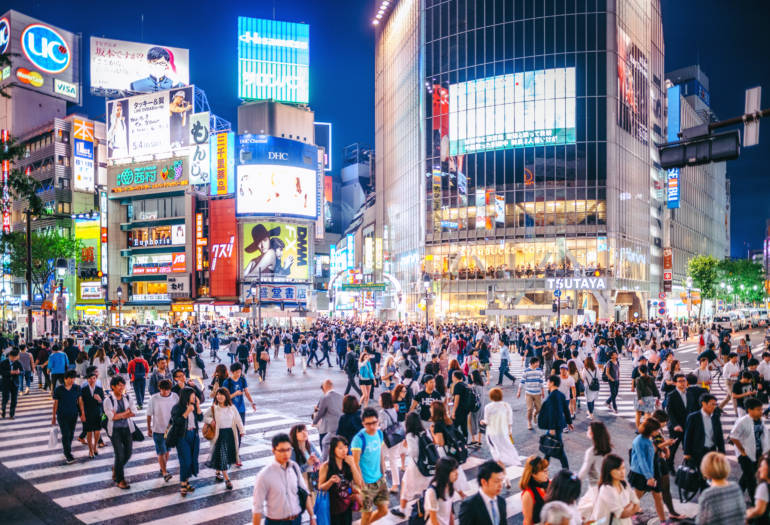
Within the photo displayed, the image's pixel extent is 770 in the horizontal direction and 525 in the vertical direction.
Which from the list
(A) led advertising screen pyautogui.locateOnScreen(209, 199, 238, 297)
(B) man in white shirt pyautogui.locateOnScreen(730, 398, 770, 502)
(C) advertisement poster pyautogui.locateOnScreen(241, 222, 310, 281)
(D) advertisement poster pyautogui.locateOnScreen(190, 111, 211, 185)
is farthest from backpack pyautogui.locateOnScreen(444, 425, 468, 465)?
(D) advertisement poster pyautogui.locateOnScreen(190, 111, 211, 185)

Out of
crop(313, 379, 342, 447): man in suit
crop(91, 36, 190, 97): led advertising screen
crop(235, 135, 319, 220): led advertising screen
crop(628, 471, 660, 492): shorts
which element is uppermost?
crop(91, 36, 190, 97): led advertising screen

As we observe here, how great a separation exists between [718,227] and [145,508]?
428 feet

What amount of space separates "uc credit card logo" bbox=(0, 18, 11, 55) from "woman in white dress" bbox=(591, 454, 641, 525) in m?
123

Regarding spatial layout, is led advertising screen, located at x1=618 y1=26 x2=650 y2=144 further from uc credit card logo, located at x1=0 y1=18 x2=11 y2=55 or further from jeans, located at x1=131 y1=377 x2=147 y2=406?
uc credit card logo, located at x1=0 y1=18 x2=11 y2=55

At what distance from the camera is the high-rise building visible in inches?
3103

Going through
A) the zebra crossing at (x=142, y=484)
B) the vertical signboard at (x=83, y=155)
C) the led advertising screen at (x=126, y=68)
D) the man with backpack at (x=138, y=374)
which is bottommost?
the zebra crossing at (x=142, y=484)

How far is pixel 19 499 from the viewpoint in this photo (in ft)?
28.3

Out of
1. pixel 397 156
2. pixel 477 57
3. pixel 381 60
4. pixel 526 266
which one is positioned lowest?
pixel 526 266

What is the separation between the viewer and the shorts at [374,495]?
20.9 ft

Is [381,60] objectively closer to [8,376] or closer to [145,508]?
[8,376]

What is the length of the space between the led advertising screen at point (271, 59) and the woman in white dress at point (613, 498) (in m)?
89.8

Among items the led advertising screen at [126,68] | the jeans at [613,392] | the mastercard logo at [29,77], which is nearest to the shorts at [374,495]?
the jeans at [613,392]

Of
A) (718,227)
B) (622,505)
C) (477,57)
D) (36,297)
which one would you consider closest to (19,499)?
(622,505)

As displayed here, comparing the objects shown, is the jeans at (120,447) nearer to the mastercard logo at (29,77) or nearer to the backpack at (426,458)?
the backpack at (426,458)
